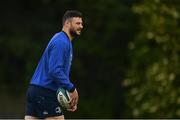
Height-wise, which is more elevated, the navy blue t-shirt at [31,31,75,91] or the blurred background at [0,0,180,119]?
the navy blue t-shirt at [31,31,75,91]

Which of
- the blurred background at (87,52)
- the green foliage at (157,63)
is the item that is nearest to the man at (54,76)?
the green foliage at (157,63)

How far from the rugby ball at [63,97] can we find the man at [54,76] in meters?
0.04

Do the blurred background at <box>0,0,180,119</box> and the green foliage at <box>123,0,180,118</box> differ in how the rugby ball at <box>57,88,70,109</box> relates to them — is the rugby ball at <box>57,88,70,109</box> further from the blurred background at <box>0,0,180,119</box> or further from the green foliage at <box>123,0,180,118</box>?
the blurred background at <box>0,0,180,119</box>

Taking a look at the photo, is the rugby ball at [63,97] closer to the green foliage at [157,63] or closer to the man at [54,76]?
the man at [54,76]

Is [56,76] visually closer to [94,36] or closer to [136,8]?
[136,8]

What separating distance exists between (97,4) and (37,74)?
13156 millimetres

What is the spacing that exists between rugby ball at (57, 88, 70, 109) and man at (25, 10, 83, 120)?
0.04 m

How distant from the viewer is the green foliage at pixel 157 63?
1742 centimetres

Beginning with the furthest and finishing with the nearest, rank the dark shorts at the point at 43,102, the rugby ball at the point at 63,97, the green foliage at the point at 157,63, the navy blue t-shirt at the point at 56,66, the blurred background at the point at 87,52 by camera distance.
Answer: the blurred background at the point at 87,52
the green foliage at the point at 157,63
the dark shorts at the point at 43,102
the rugby ball at the point at 63,97
the navy blue t-shirt at the point at 56,66

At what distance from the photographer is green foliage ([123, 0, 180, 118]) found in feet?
57.2

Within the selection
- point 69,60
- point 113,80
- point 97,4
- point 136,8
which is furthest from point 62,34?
point 113,80

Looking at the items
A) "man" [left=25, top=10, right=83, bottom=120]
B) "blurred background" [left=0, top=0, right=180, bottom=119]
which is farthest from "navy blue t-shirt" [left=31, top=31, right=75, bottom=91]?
"blurred background" [left=0, top=0, right=180, bottom=119]

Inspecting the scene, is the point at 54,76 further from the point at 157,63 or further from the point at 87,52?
the point at 87,52

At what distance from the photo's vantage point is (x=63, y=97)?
25.7ft
